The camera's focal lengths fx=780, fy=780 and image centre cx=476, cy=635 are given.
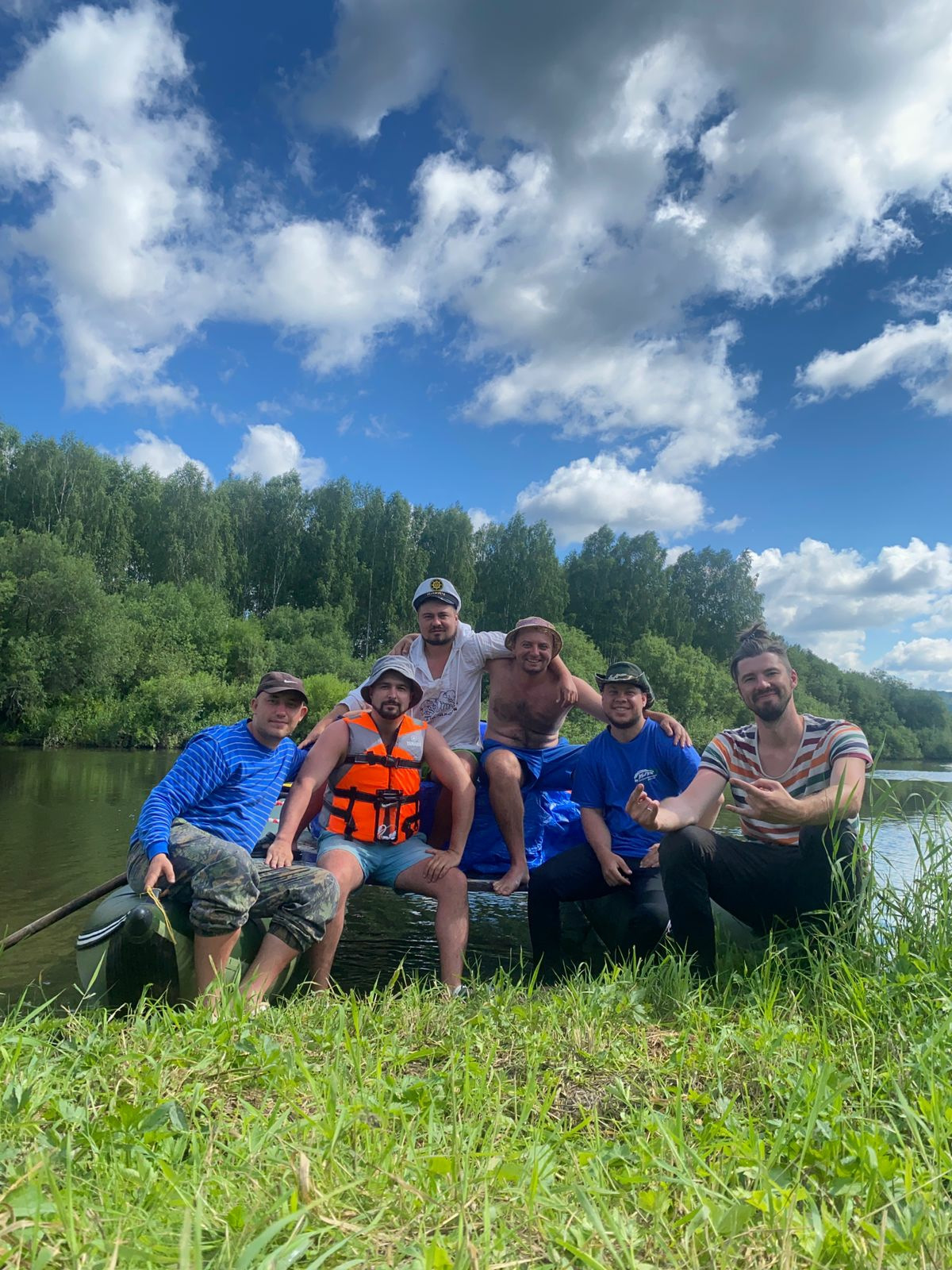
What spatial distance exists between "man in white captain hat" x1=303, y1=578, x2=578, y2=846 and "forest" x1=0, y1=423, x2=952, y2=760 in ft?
80.9

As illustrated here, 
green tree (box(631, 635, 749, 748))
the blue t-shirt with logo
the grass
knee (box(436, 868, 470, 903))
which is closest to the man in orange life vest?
knee (box(436, 868, 470, 903))

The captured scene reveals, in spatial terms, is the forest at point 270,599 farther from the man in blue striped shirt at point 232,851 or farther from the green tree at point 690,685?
the man in blue striped shirt at point 232,851

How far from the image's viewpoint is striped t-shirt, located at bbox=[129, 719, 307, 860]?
388 cm

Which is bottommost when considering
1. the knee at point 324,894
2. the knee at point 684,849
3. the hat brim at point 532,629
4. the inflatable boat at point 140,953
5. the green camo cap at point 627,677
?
the inflatable boat at point 140,953

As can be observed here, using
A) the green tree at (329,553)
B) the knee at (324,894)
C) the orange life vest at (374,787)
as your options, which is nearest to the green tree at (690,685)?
the green tree at (329,553)

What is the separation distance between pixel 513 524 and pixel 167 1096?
57.5m

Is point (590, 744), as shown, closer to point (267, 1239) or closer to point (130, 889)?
point (130, 889)

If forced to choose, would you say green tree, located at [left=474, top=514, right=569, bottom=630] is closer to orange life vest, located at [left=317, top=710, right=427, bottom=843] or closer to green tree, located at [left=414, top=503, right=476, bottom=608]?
green tree, located at [left=414, top=503, right=476, bottom=608]

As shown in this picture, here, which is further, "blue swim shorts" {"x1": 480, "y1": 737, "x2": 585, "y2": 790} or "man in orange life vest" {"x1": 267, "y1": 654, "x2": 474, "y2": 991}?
"blue swim shorts" {"x1": 480, "y1": 737, "x2": 585, "y2": 790}

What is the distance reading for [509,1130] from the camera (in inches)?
81.2

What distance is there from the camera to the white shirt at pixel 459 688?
5414 millimetres

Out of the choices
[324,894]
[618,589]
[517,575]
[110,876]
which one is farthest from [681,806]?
[618,589]

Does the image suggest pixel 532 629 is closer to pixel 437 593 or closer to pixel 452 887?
pixel 437 593

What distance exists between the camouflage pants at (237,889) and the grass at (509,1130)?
488mm
